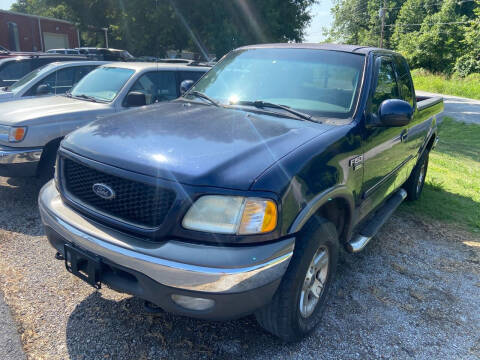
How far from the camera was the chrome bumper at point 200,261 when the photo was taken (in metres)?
2.00

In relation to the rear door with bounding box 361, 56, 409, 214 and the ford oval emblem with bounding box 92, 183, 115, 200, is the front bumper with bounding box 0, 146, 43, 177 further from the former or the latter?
the rear door with bounding box 361, 56, 409, 214

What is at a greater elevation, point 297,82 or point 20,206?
point 297,82

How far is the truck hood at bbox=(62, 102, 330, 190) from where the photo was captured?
83.7 inches

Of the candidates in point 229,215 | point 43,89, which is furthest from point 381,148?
point 43,89

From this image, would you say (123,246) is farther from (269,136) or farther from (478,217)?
(478,217)

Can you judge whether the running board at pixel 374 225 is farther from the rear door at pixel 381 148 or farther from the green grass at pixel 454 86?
the green grass at pixel 454 86

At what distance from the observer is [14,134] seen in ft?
15.0

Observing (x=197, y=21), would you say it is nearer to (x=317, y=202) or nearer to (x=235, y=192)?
(x=317, y=202)

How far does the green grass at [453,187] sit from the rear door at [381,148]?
4.78 ft

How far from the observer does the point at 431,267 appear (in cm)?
381

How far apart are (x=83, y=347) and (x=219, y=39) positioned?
692 inches

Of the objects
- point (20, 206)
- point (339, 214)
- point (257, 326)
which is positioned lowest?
point (20, 206)

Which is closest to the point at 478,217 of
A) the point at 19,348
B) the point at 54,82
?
the point at 19,348

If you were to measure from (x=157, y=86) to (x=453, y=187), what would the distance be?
4.92 m
